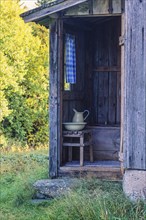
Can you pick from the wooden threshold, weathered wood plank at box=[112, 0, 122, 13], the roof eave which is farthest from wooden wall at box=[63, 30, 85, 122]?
weathered wood plank at box=[112, 0, 122, 13]

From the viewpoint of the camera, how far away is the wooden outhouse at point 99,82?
5078 millimetres

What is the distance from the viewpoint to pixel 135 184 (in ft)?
16.8

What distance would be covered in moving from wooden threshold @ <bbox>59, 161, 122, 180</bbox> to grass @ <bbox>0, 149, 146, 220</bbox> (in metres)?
0.37

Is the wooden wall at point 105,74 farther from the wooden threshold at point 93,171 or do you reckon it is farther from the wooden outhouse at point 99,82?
the wooden threshold at point 93,171

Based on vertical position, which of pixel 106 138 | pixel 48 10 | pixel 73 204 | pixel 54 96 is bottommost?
pixel 73 204

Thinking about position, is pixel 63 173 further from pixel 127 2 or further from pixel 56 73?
pixel 127 2

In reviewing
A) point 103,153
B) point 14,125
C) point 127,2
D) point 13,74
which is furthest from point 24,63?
point 127,2

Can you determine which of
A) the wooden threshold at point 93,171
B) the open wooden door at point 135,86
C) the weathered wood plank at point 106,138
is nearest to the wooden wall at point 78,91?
the weathered wood plank at point 106,138

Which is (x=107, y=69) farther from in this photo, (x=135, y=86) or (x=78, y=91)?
(x=135, y=86)

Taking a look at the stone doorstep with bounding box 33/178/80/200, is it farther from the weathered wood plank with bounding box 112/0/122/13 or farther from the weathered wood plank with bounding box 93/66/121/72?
the weathered wood plank with bounding box 112/0/122/13

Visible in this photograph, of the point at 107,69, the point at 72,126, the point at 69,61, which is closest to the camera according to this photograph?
the point at 72,126

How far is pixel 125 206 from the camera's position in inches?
183

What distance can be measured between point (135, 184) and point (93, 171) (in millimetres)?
1303

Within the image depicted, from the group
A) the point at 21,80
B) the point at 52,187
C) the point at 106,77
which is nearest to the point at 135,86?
the point at 52,187
